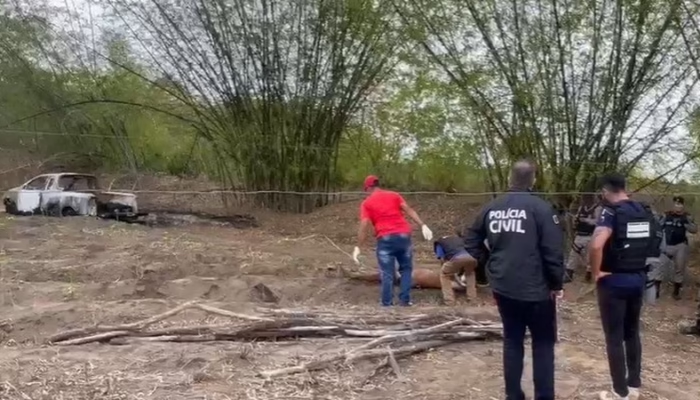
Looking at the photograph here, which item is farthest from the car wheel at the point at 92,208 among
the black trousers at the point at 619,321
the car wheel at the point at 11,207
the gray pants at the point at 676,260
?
the black trousers at the point at 619,321

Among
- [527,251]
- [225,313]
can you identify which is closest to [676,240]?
[225,313]

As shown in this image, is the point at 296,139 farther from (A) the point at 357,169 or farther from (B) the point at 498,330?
(B) the point at 498,330

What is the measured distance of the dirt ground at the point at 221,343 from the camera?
15.3ft

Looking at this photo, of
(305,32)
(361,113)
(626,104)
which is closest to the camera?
(626,104)

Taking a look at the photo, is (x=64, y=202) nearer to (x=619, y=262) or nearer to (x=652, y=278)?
(x=652, y=278)

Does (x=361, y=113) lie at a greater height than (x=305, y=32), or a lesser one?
lesser

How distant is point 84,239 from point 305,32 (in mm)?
4809

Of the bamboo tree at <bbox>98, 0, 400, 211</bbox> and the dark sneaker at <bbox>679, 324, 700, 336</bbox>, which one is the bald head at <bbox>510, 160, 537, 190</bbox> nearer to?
the dark sneaker at <bbox>679, 324, 700, 336</bbox>

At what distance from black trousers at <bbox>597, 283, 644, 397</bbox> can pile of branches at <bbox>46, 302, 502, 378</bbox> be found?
1.30 meters

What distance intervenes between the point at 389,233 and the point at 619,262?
319 centimetres

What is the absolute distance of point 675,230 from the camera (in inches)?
346

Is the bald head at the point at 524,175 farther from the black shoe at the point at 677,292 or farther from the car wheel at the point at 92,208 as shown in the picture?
the car wheel at the point at 92,208

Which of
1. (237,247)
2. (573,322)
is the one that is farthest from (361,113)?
(573,322)

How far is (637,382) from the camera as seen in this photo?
4.68 meters
